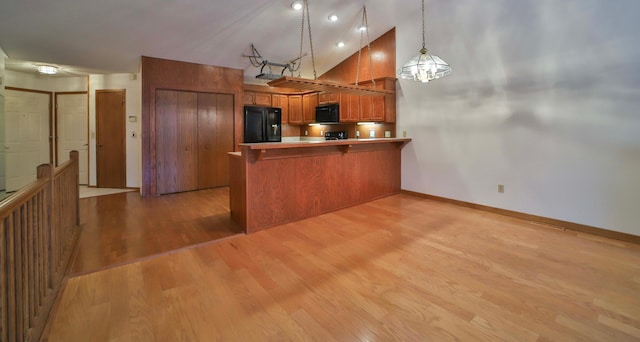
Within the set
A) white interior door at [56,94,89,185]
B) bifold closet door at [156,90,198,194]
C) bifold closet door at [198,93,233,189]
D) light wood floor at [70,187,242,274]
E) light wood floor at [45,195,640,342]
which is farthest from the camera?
white interior door at [56,94,89,185]

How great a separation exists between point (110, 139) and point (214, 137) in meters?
2.14

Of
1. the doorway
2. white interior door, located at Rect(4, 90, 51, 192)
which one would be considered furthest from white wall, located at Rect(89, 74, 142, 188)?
white interior door, located at Rect(4, 90, 51, 192)

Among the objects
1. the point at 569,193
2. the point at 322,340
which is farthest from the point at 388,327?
the point at 569,193

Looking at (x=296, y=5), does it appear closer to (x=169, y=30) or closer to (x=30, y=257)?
(x=169, y=30)

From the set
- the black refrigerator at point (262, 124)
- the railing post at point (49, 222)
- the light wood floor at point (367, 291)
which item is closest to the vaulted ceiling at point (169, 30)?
the black refrigerator at point (262, 124)

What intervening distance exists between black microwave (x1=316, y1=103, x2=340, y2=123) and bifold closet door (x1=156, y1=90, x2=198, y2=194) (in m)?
2.61

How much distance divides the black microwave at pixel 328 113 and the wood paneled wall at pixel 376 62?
657 mm

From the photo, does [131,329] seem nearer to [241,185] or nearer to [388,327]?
[388,327]

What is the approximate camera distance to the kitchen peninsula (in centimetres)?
328

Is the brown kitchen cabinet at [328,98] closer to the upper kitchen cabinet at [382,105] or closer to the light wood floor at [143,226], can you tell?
the upper kitchen cabinet at [382,105]

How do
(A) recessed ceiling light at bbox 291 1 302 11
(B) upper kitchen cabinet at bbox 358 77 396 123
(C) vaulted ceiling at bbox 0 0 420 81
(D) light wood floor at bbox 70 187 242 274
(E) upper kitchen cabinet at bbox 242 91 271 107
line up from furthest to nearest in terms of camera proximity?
(E) upper kitchen cabinet at bbox 242 91 271 107, (B) upper kitchen cabinet at bbox 358 77 396 123, (A) recessed ceiling light at bbox 291 1 302 11, (C) vaulted ceiling at bbox 0 0 420 81, (D) light wood floor at bbox 70 187 242 274

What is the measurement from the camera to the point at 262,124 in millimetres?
6328

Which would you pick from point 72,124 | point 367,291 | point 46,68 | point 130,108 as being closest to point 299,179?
point 367,291

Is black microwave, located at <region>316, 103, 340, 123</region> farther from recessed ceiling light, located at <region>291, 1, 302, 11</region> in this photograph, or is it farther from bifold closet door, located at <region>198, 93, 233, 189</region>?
recessed ceiling light, located at <region>291, 1, 302, 11</region>
